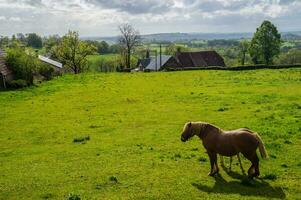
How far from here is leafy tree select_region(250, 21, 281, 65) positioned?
87750mm

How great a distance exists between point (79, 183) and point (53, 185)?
42.1 inches

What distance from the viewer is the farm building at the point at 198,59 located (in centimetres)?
10331

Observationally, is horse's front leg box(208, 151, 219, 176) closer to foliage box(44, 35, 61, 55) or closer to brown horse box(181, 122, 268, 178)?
brown horse box(181, 122, 268, 178)

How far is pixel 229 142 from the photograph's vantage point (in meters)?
15.2

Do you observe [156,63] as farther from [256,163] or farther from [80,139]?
[256,163]

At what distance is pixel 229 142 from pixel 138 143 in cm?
779

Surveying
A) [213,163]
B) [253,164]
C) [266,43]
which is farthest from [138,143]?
[266,43]

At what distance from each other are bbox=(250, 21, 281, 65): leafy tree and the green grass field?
45.8 m

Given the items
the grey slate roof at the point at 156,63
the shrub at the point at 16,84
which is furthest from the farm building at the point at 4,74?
the grey slate roof at the point at 156,63

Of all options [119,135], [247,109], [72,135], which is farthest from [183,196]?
[247,109]

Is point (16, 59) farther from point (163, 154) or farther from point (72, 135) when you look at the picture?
point (163, 154)

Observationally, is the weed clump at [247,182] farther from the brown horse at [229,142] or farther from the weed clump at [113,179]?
the weed clump at [113,179]

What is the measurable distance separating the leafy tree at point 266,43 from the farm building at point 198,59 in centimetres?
1736

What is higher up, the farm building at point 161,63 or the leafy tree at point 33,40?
the leafy tree at point 33,40
